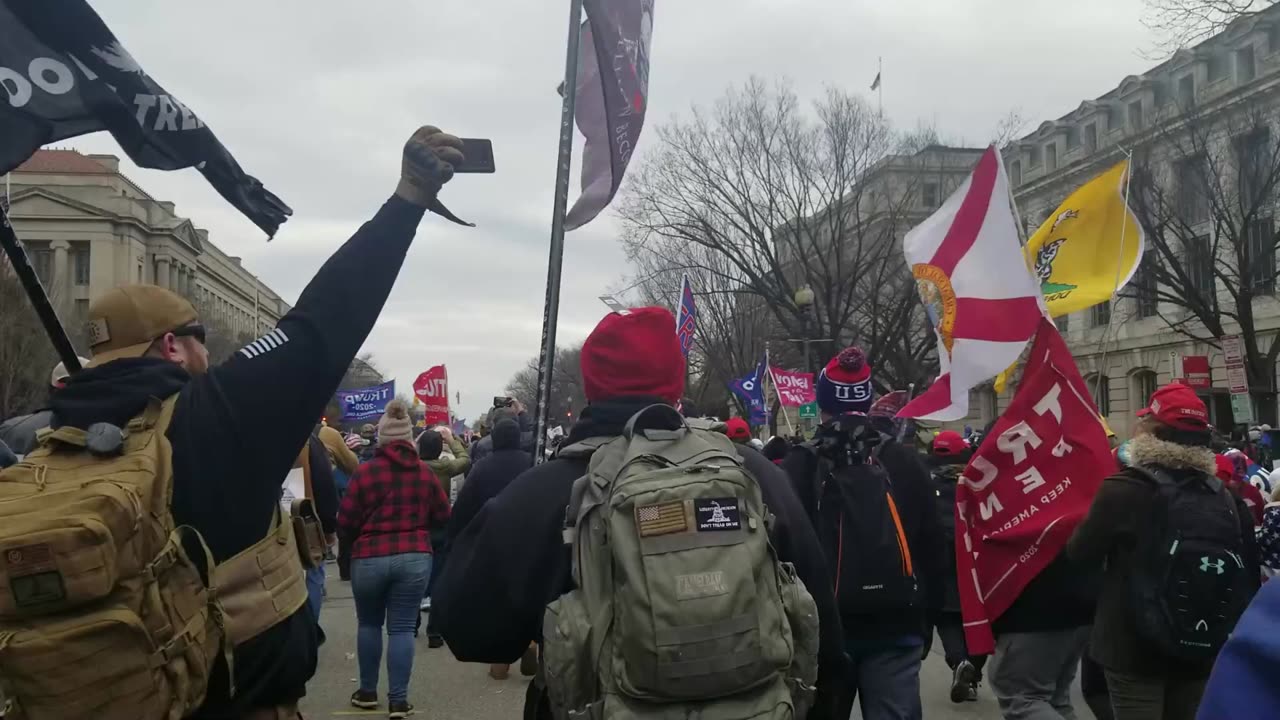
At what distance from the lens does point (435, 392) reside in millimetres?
20531

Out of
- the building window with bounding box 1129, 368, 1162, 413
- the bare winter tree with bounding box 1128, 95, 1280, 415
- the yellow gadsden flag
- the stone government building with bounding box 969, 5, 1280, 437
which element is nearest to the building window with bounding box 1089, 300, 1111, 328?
the stone government building with bounding box 969, 5, 1280, 437

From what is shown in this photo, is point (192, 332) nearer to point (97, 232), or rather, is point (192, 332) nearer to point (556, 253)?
point (556, 253)

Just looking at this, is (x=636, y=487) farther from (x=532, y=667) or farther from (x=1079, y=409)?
(x=532, y=667)

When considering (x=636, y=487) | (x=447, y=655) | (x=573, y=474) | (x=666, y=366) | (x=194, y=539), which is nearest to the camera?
(x=194, y=539)

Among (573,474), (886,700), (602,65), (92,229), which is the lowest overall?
(886,700)

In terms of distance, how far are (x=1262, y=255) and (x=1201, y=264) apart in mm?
3091

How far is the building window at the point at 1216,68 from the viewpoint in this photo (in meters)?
31.6

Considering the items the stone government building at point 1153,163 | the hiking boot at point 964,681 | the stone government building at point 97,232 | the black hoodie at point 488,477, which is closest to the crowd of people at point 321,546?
the hiking boot at point 964,681

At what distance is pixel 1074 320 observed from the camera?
1727 inches

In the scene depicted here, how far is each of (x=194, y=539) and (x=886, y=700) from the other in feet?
10.3

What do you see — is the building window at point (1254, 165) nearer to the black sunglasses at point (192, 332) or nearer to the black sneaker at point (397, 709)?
the black sneaker at point (397, 709)

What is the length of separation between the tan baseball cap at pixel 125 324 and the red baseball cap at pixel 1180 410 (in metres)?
3.62

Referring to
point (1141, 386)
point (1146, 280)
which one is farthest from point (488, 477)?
point (1141, 386)

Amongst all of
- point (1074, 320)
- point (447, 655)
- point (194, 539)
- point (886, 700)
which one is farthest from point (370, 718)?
point (1074, 320)
